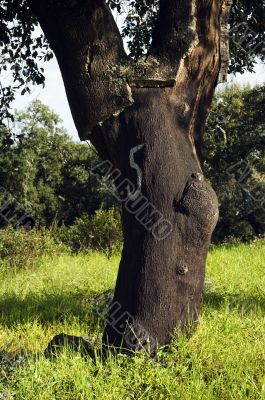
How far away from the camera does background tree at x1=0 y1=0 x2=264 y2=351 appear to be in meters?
4.18

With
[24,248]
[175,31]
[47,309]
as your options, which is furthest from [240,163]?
[175,31]

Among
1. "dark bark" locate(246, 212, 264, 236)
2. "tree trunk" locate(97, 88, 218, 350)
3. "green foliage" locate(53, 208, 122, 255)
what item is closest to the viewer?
"tree trunk" locate(97, 88, 218, 350)

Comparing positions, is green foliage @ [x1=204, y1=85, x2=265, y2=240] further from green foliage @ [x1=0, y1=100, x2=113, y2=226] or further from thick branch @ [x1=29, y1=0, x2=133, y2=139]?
thick branch @ [x1=29, y1=0, x2=133, y2=139]

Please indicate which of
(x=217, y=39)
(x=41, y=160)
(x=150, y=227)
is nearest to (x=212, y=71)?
(x=217, y=39)

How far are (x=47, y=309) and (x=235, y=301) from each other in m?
2.30

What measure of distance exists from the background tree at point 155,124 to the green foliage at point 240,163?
43.3ft

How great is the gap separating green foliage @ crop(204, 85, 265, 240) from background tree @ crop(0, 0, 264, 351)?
43.3 feet

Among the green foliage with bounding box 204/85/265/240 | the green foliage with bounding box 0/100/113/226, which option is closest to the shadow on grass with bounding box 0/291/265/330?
the green foliage with bounding box 204/85/265/240

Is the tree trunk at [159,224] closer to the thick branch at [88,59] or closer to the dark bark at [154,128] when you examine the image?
the dark bark at [154,128]

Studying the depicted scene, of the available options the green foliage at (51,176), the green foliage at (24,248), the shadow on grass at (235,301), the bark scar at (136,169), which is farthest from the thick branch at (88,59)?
the green foliage at (51,176)

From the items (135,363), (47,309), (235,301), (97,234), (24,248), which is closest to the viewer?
(135,363)

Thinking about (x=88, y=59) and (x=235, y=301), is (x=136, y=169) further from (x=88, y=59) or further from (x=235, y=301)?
(x=235, y=301)

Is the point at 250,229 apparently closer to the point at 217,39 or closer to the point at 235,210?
the point at 235,210

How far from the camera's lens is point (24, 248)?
497 inches
